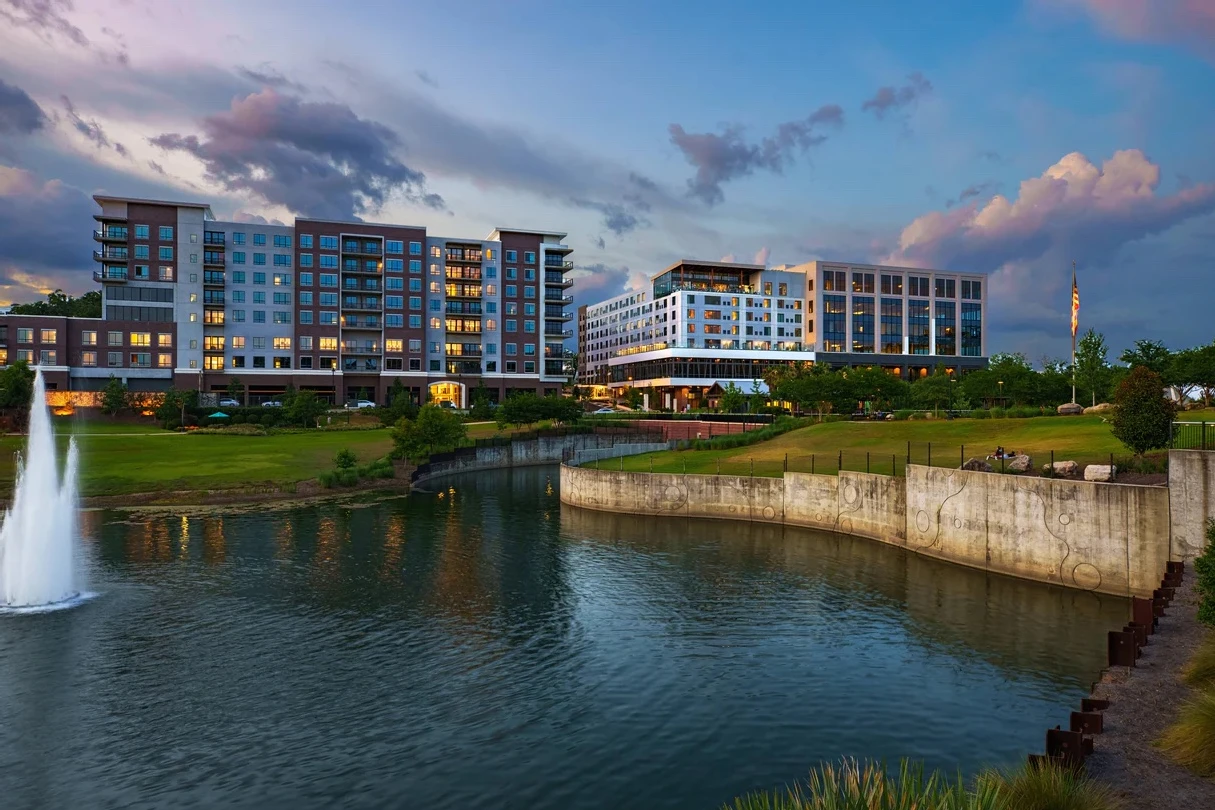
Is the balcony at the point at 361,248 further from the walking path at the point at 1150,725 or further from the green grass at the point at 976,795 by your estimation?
the green grass at the point at 976,795

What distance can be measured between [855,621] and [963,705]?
7568mm

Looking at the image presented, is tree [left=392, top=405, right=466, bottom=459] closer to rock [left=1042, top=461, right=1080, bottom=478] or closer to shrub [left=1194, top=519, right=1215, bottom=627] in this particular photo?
rock [left=1042, top=461, right=1080, bottom=478]

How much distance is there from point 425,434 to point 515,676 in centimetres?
5472

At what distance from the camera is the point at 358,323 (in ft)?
427

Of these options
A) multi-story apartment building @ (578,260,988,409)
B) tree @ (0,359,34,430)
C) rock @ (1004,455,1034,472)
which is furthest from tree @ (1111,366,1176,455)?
multi-story apartment building @ (578,260,988,409)

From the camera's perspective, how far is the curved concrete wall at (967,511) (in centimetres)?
2788

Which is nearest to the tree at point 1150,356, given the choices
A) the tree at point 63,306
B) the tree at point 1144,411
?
the tree at point 1144,411

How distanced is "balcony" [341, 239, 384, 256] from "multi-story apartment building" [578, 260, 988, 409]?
6697cm

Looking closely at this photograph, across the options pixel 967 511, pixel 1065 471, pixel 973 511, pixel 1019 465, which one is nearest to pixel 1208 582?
pixel 1065 471

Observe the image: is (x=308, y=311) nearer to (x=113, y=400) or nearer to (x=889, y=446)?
(x=113, y=400)

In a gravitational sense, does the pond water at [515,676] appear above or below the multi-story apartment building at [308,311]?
below

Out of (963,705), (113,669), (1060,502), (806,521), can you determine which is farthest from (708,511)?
(113,669)

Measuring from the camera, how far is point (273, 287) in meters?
127

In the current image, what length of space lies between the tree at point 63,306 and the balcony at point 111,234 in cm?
5082
